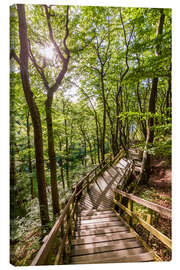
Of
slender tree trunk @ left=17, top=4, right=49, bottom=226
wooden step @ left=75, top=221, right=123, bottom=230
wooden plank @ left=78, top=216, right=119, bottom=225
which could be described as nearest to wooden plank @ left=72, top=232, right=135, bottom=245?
wooden step @ left=75, top=221, right=123, bottom=230

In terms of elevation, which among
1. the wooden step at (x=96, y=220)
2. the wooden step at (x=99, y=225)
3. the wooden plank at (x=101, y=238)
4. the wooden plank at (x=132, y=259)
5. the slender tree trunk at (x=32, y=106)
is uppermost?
the slender tree trunk at (x=32, y=106)

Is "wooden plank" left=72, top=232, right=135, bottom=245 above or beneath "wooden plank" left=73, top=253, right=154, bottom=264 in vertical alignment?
beneath

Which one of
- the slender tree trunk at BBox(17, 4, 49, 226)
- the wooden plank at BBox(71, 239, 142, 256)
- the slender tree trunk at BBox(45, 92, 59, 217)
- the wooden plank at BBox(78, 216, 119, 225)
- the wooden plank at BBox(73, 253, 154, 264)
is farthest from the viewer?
the slender tree trunk at BBox(45, 92, 59, 217)

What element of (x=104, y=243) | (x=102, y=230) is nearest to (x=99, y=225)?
(x=102, y=230)

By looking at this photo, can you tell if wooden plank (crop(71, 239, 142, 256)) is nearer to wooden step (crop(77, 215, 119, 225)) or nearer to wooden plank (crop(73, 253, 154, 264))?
wooden plank (crop(73, 253, 154, 264))

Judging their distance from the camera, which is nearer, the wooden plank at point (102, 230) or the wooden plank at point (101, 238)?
the wooden plank at point (101, 238)

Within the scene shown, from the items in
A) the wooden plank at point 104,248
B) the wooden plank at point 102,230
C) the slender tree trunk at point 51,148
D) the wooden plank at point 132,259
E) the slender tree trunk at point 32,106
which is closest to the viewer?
the wooden plank at point 132,259

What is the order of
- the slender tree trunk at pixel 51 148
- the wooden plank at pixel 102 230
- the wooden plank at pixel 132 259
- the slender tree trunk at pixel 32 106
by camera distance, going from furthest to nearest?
the slender tree trunk at pixel 51 148 < the slender tree trunk at pixel 32 106 < the wooden plank at pixel 102 230 < the wooden plank at pixel 132 259

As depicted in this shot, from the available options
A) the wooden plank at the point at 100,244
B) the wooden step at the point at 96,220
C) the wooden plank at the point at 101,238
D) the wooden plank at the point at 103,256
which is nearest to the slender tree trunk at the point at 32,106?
the wooden step at the point at 96,220

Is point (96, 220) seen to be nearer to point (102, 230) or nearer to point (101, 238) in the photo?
point (102, 230)

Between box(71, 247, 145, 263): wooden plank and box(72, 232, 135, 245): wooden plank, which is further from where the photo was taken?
box(72, 232, 135, 245): wooden plank

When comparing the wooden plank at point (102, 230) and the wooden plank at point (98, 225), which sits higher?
the wooden plank at point (102, 230)

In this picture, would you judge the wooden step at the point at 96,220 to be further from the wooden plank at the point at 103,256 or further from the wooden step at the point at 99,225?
the wooden plank at the point at 103,256
